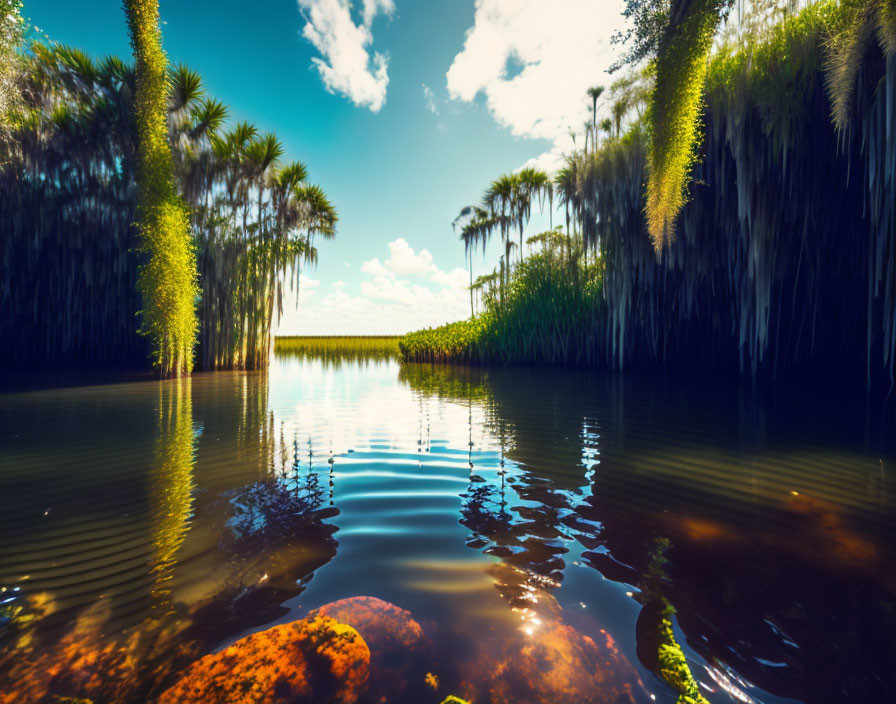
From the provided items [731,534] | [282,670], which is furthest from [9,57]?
[731,534]

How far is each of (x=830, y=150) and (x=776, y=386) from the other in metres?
5.57

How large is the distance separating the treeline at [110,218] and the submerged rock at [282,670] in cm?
1692

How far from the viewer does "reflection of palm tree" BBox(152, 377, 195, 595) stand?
2102 millimetres

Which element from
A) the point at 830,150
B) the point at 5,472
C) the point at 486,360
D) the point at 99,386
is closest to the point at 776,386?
the point at 830,150

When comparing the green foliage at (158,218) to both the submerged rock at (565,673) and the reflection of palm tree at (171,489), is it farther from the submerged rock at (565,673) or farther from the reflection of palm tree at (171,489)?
the submerged rock at (565,673)

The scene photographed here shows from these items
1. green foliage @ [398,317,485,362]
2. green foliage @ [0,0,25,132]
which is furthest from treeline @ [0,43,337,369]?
green foliage @ [398,317,485,362]

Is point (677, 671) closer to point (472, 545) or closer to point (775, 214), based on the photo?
point (472, 545)

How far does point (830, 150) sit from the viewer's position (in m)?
8.92

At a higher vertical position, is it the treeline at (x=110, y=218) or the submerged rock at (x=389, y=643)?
the treeline at (x=110, y=218)

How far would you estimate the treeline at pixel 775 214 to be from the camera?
719 centimetres

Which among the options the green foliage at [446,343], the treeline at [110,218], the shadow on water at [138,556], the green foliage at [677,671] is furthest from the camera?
the green foliage at [446,343]

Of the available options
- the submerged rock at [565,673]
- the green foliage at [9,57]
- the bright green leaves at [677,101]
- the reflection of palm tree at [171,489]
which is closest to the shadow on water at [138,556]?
the reflection of palm tree at [171,489]

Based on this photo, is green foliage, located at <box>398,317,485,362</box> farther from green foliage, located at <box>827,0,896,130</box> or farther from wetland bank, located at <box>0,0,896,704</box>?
green foliage, located at <box>827,0,896,130</box>

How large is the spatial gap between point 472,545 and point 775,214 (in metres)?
11.4
